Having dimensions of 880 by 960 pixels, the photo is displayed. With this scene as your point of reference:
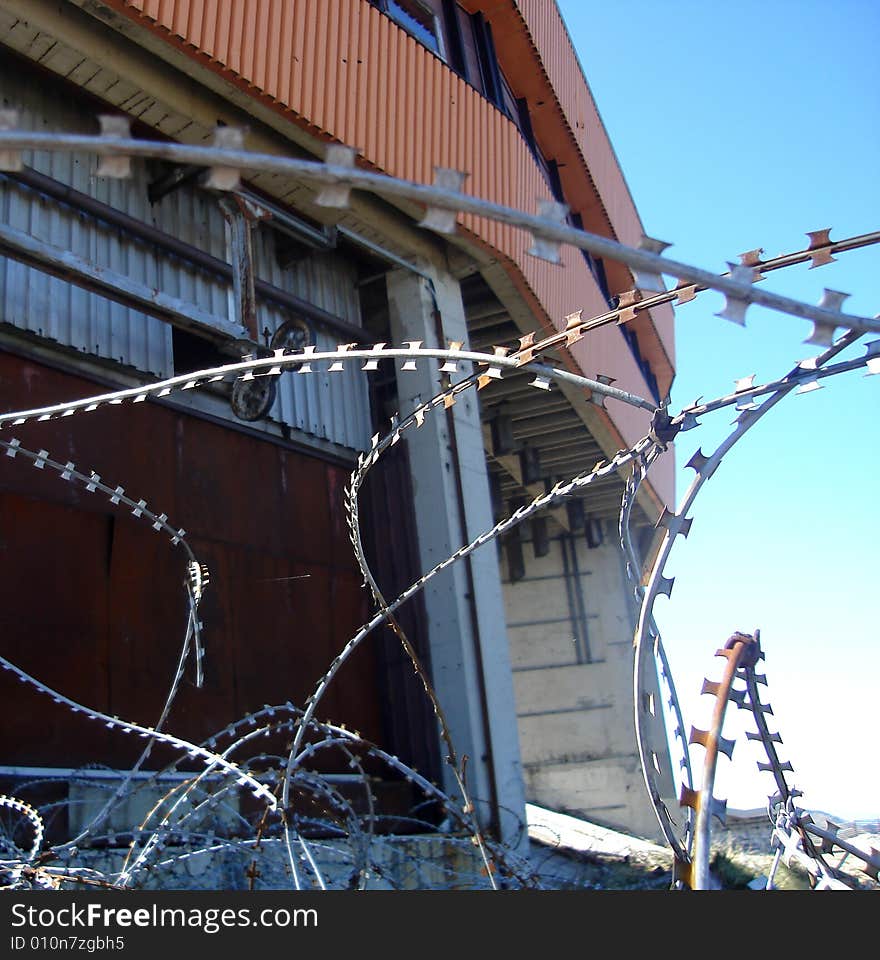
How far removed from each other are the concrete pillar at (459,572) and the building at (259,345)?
1.3 inches

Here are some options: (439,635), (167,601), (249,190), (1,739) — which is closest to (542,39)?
(249,190)

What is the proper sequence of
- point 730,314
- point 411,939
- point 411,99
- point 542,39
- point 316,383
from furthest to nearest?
point 542,39
point 316,383
point 411,99
point 411,939
point 730,314

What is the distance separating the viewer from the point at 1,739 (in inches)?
327

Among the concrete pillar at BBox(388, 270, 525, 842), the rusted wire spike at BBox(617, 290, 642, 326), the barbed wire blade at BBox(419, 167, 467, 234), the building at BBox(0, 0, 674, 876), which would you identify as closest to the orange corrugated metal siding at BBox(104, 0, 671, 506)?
the building at BBox(0, 0, 674, 876)

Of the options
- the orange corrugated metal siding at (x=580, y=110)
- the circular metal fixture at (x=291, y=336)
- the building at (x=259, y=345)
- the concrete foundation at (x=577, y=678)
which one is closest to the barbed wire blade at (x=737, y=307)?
the building at (x=259, y=345)

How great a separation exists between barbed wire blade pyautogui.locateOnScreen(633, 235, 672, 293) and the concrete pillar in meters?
9.04

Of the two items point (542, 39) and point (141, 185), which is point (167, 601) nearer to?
point (141, 185)

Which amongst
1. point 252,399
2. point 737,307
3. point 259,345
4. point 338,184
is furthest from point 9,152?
point 252,399

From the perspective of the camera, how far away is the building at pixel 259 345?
9164mm

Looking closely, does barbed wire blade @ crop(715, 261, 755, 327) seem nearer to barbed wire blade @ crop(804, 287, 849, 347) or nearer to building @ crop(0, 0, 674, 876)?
barbed wire blade @ crop(804, 287, 849, 347)

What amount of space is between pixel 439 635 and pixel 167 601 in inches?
126

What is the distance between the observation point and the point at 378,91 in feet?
36.9

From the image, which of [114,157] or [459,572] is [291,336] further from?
[114,157]

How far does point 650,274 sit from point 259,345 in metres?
8.18
